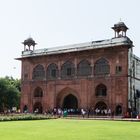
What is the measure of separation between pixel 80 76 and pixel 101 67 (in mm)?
3027

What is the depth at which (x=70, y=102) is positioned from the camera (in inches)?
1905

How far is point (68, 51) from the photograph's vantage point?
4678 cm

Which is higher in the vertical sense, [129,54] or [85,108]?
[129,54]

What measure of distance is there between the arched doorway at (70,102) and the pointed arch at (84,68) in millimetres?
3693

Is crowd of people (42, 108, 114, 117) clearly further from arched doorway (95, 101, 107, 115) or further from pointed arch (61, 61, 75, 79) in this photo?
pointed arch (61, 61, 75, 79)

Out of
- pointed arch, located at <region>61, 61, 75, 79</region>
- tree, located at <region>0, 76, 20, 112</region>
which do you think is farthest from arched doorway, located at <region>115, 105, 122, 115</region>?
tree, located at <region>0, 76, 20, 112</region>

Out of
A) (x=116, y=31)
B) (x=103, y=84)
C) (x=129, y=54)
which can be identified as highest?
(x=116, y=31)

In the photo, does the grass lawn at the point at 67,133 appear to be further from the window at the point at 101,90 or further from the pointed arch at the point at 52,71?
the pointed arch at the point at 52,71

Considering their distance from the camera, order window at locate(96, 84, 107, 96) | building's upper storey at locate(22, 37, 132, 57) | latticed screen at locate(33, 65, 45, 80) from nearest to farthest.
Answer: building's upper storey at locate(22, 37, 132, 57) < window at locate(96, 84, 107, 96) < latticed screen at locate(33, 65, 45, 80)

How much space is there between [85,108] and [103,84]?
3.67 meters

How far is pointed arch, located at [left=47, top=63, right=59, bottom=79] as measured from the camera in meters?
48.1

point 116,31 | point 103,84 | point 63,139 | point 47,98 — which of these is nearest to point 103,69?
point 103,84

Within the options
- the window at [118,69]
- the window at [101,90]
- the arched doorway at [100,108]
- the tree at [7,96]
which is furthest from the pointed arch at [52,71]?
the tree at [7,96]

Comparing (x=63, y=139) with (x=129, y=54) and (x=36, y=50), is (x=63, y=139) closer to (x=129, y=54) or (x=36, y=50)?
(x=129, y=54)
